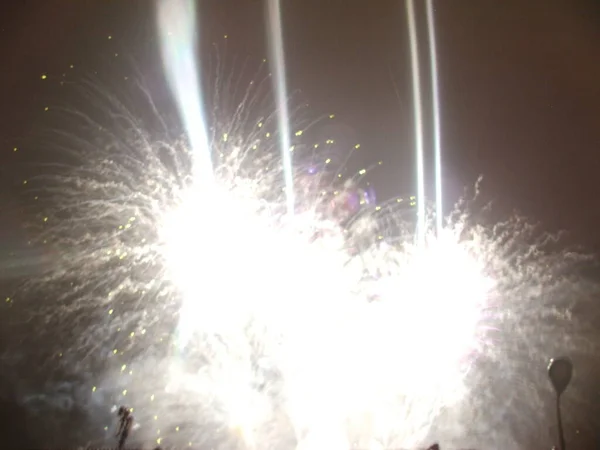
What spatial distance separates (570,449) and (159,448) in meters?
12.1

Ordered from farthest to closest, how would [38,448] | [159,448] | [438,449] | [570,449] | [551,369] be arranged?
[38,448]
[159,448]
[438,449]
[570,449]
[551,369]

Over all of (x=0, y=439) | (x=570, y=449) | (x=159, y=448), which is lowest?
(x=570, y=449)

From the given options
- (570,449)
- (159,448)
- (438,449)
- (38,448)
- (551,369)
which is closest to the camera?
(551,369)

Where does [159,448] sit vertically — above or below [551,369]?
above

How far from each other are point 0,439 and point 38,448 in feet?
4.70

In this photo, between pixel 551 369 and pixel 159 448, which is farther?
pixel 159 448

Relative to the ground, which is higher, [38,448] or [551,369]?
[38,448]

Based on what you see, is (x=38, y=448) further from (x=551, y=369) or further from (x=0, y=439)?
(x=551, y=369)

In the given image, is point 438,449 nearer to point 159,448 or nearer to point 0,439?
point 159,448

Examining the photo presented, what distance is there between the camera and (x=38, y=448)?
55.1 ft

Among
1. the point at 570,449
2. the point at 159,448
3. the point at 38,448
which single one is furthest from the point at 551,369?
the point at 38,448

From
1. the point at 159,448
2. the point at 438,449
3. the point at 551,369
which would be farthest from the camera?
the point at 159,448

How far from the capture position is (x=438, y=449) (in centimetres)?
1388

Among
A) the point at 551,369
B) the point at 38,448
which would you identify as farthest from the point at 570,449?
the point at 38,448
